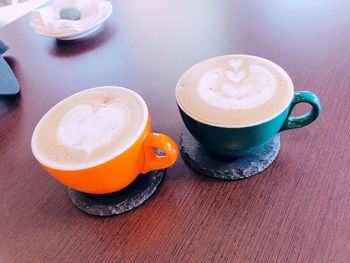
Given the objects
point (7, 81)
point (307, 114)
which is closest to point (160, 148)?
point (307, 114)

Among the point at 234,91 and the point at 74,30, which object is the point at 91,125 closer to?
the point at 234,91

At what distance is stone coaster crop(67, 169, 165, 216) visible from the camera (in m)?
0.36

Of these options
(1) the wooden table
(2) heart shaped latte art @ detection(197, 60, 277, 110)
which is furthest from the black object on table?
(2) heart shaped latte art @ detection(197, 60, 277, 110)

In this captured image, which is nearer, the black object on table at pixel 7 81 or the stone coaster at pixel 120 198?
the stone coaster at pixel 120 198

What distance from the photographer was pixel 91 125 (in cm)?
36

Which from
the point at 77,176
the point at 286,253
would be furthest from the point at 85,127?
the point at 286,253

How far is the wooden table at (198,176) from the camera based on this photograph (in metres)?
0.33

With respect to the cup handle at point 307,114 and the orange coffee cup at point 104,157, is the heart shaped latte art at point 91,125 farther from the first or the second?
the cup handle at point 307,114

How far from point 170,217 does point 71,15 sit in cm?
54

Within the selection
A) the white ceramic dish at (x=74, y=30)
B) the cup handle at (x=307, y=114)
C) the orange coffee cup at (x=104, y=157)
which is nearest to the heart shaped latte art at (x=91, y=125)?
the orange coffee cup at (x=104, y=157)

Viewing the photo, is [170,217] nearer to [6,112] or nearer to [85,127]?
[85,127]

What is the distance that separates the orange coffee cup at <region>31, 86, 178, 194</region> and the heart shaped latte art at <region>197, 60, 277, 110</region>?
2.6 inches

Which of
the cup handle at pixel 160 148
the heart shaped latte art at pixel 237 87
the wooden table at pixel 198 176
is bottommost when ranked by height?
the wooden table at pixel 198 176

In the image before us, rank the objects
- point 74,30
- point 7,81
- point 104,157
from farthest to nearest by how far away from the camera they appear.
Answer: point 74,30 < point 7,81 < point 104,157
